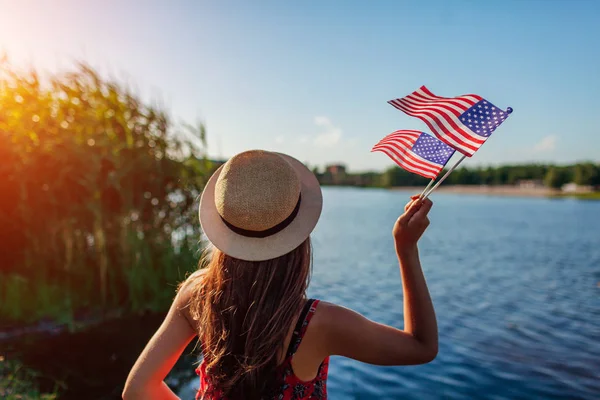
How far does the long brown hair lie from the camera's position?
70.6 inches

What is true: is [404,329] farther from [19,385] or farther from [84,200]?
[84,200]

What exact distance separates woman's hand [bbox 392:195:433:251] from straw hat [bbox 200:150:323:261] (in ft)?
1.07

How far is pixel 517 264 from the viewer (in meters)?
19.5

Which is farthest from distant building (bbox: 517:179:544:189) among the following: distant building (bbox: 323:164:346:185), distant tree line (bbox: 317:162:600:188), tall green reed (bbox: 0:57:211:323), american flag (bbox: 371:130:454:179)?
american flag (bbox: 371:130:454:179)

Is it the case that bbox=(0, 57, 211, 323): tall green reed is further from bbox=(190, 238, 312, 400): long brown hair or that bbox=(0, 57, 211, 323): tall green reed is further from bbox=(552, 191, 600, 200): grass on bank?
bbox=(552, 191, 600, 200): grass on bank

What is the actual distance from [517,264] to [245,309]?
19.8m

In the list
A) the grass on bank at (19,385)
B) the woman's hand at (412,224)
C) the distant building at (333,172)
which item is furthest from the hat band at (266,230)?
the distant building at (333,172)

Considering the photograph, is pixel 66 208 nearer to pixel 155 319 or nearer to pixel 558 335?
pixel 155 319

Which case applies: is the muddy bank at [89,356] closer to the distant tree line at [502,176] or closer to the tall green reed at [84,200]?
the tall green reed at [84,200]

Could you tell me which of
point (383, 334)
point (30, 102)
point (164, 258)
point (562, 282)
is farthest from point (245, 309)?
point (562, 282)

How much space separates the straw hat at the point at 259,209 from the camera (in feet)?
5.91

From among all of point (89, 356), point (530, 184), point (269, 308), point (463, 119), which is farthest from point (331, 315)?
point (530, 184)

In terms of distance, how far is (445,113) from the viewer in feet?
8.15

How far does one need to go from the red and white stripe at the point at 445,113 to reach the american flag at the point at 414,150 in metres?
0.13
